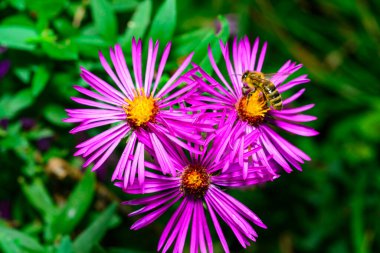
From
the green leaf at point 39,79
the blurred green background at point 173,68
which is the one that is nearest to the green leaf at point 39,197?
the blurred green background at point 173,68

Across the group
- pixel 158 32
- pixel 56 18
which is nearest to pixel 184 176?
pixel 158 32

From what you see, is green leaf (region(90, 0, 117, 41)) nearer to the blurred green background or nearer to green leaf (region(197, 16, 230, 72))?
the blurred green background

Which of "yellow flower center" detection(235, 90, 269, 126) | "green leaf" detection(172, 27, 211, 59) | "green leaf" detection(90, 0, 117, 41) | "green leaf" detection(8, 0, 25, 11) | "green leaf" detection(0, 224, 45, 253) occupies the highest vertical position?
"green leaf" detection(8, 0, 25, 11)

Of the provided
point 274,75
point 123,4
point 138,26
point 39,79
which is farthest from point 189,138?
point 123,4

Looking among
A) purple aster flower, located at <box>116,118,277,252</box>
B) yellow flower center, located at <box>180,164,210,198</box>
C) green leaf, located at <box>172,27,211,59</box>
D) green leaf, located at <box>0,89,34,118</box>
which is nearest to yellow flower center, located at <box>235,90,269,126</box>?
purple aster flower, located at <box>116,118,277,252</box>

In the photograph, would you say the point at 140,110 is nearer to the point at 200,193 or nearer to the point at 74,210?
the point at 200,193

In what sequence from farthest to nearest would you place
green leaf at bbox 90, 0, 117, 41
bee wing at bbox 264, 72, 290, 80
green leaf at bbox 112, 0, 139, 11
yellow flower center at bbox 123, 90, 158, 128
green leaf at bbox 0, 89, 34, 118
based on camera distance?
green leaf at bbox 112, 0, 139, 11 → green leaf at bbox 0, 89, 34, 118 → green leaf at bbox 90, 0, 117, 41 → bee wing at bbox 264, 72, 290, 80 → yellow flower center at bbox 123, 90, 158, 128
